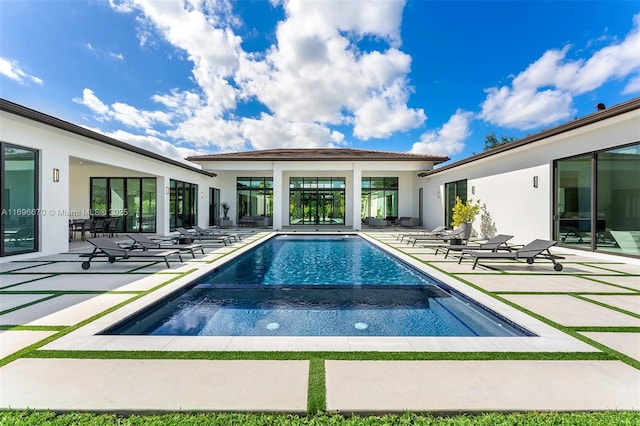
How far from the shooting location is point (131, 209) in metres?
15.7

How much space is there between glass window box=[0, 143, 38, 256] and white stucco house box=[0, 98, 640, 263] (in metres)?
0.03

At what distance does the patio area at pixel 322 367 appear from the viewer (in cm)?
215

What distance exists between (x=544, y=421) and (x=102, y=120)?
2647 centimetres

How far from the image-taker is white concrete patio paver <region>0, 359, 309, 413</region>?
82.9 inches

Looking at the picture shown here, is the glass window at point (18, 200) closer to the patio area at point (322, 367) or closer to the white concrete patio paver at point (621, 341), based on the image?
the patio area at point (322, 367)

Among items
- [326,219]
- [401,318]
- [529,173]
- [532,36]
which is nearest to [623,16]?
[532,36]

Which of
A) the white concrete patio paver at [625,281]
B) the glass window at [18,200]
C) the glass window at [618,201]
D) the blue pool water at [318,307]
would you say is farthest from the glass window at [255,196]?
the white concrete patio paver at [625,281]

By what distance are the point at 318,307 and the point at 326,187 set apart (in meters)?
17.8

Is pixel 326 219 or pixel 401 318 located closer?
pixel 401 318

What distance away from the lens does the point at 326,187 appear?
22188 mm

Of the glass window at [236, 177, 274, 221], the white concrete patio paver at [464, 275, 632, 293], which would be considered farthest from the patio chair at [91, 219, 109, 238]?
the white concrete patio paver at [464, 275, 632, 293]

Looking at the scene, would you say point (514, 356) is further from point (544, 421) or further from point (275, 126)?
point (275, 126)

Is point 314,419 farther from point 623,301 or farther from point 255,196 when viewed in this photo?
point 255,196

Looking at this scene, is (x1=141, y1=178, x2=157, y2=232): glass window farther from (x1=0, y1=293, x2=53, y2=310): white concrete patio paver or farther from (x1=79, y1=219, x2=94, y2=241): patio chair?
(x1=0, y1=293, x2=53, y2=310): white concrete patio paver
